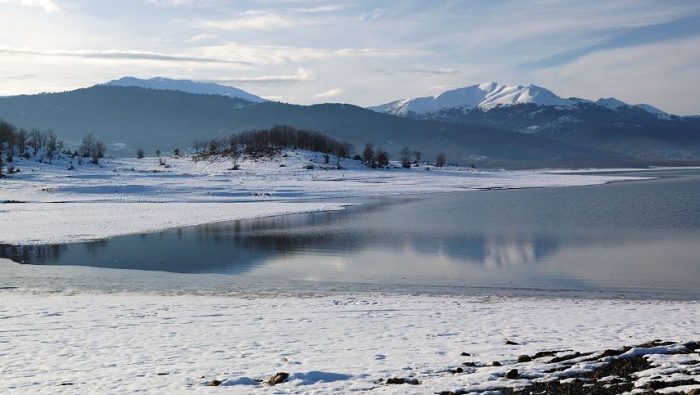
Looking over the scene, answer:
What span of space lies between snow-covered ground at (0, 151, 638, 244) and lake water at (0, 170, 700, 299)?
4.17 m

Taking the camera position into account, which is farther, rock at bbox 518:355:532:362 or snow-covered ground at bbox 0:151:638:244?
snow-covered ground at bbox 0:151:638:244

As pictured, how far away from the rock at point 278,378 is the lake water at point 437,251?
11.4m

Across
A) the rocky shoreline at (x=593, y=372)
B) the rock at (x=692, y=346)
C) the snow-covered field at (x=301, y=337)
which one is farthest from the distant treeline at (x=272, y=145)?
the rocky shoreline at (x=593, y=372)

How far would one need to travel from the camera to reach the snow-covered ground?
4312cm

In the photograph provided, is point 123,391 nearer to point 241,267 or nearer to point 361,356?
point 361,356

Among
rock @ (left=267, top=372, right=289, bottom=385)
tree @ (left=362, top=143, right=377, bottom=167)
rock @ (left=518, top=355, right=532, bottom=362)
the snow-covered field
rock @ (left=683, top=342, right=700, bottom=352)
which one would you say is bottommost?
the snow-covered field

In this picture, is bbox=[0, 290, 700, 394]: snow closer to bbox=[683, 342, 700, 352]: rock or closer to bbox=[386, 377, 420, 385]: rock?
bbox=[386, 377, 420, 385]: rock

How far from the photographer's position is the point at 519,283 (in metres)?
24.5

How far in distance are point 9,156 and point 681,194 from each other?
10144 cm

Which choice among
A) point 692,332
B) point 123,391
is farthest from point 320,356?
point 692,332

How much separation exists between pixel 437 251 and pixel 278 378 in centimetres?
2130

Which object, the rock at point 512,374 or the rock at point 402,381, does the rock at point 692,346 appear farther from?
the rock at point 402,381

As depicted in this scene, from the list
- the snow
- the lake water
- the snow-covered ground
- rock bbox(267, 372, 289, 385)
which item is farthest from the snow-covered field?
the snow-covered ground

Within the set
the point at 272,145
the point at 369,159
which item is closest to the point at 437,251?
the point at 369,159
